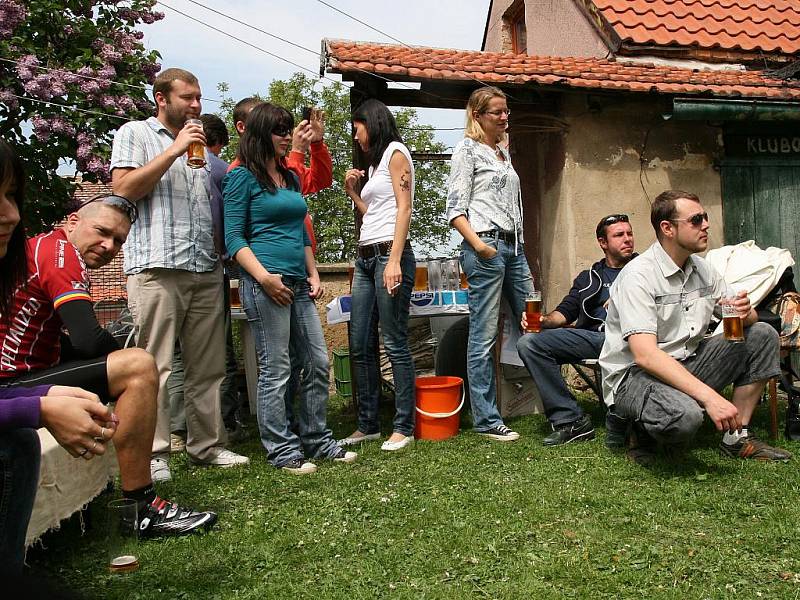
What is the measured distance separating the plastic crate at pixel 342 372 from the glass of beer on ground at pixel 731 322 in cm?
354

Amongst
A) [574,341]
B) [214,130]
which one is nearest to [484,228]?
[574,341]

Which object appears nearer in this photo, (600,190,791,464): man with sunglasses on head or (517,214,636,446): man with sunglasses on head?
(600,190,791,464): man with sunglasses on head

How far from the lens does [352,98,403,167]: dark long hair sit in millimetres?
4836

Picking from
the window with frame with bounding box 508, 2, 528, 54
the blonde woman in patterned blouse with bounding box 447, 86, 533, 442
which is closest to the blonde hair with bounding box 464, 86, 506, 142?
the blonde woman in patterned blouse with bounding box 447, 86, 533, 442

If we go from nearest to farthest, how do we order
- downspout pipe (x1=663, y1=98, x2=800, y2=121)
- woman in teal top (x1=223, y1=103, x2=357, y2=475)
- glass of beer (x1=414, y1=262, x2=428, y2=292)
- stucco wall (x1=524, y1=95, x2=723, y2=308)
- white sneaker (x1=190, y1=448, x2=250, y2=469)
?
woman in teal top (x1=223, y1=103, x2=357, y2=475)
white sneaker (x1=190, y1=448, x2=250, y2=469)
glass of beer (x1=414, y1=262, x2=428, y2=292)
downspout pipe (x1=663, y1=98, x2=800, y2=121)
stucco wall (x1=524, y1=95, x2=723, y2=308)

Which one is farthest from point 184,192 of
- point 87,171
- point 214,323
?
point 87,171

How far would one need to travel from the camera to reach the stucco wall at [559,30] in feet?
31.0

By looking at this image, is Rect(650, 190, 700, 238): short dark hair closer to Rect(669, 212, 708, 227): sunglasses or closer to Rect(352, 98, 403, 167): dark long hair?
Rect(669, 212, 708, 227): sunglasses

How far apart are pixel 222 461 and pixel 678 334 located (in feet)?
9.28

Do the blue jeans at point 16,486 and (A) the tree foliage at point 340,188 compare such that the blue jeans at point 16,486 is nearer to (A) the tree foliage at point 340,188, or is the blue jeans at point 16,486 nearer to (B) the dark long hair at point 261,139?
(B) the dark long hair at point 261,139

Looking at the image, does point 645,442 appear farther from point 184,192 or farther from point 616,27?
point 616,27

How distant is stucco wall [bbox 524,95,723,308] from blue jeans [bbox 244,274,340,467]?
3727mm

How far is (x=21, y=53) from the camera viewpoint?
8000 mm

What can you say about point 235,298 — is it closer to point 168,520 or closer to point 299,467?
point 299,467
